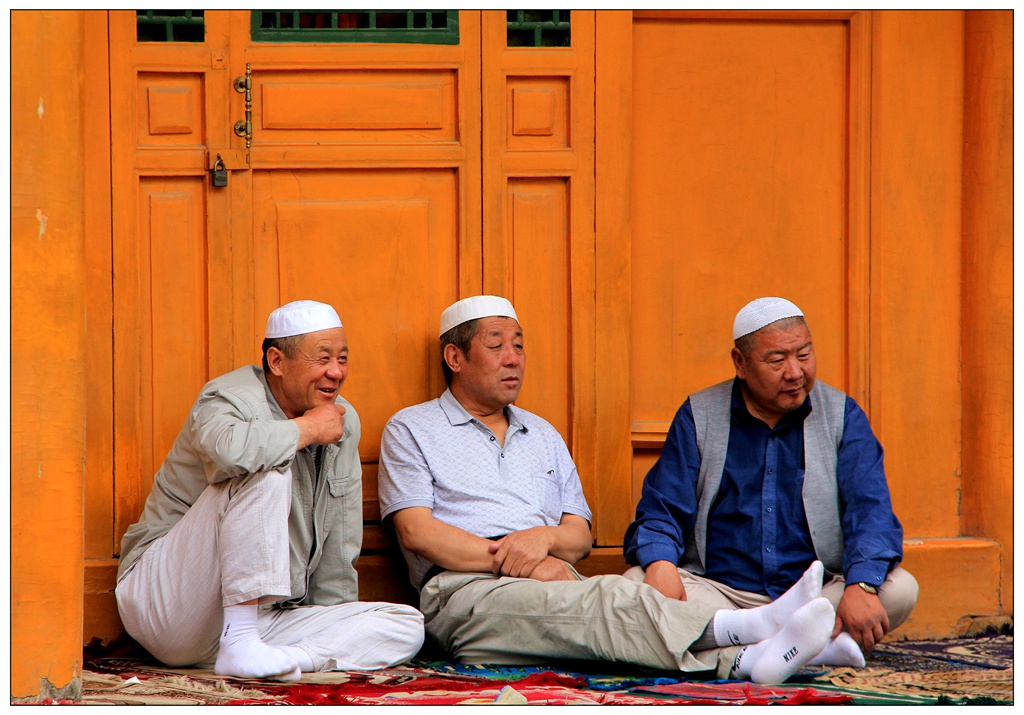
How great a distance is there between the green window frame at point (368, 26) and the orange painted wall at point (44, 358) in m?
1.33

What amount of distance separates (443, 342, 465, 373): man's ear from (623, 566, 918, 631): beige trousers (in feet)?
3.14

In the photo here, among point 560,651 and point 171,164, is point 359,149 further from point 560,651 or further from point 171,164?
point 560,651

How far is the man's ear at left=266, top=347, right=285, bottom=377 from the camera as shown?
405cm

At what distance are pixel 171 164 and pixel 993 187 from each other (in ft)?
10.1

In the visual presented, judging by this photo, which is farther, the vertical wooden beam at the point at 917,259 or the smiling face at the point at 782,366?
the vertical wooden beam at the point at 917,259

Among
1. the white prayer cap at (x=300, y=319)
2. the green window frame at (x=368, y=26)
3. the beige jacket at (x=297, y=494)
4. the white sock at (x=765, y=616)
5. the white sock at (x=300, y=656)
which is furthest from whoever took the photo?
the green window frame at (x=368, y=26)

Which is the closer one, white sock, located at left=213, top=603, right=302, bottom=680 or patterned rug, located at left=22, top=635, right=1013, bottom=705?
patterned rug, located at left=22, top=635, right=1013, bottom=705

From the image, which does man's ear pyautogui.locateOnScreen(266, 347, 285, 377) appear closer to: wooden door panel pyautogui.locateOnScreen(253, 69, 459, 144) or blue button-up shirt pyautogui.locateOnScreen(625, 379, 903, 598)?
wooden door panel pyautogui.locateOnScreen(253, 69, 459, 144)

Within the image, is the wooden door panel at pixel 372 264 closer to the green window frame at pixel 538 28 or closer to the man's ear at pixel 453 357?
the man's ear at pixel 453 357

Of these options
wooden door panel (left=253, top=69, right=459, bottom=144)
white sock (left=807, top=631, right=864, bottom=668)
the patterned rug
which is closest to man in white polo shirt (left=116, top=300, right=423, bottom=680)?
the patterned rug

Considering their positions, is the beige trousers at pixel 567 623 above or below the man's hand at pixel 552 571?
below

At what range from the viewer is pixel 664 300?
4.70 meters

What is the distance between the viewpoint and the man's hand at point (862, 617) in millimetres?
3812

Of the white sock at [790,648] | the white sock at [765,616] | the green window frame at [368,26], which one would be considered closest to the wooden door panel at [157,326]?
the green window frame at [368,26]
